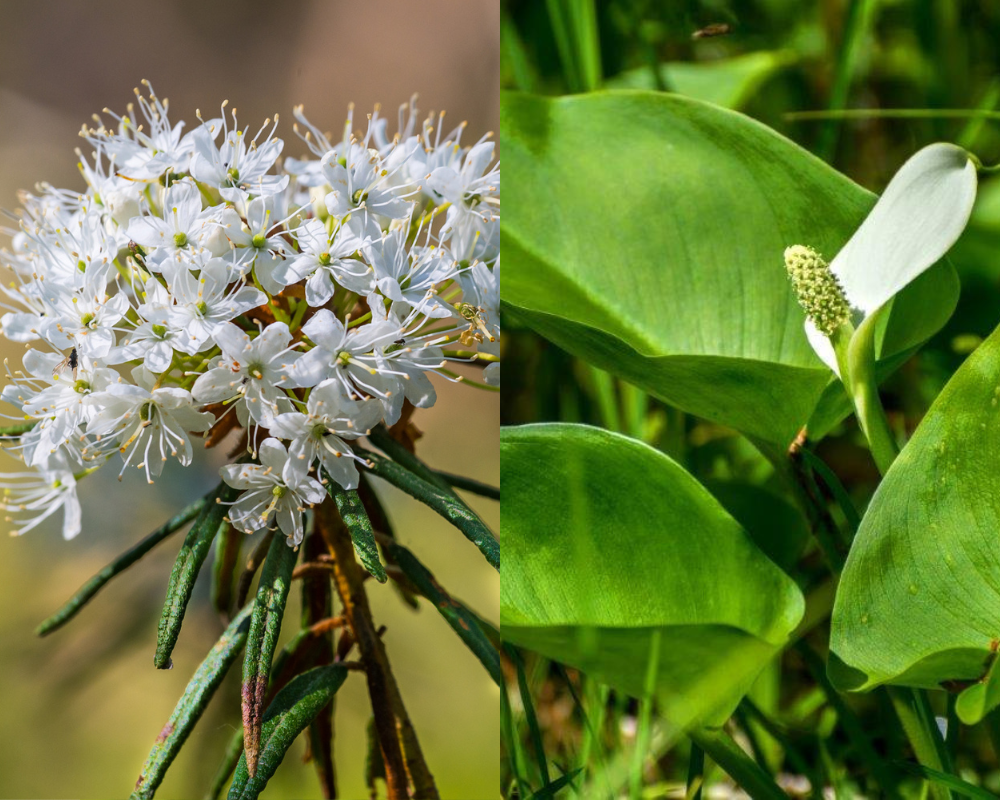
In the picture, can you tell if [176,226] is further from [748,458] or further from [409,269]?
[748,458]

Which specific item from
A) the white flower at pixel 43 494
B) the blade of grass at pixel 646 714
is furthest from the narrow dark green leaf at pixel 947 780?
the white flower at pixel 43 494

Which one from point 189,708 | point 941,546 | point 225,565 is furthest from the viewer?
point 225,565

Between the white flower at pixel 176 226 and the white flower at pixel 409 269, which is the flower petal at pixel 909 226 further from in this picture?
the white flower at pixel 176 226

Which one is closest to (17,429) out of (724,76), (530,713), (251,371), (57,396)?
(57,396)

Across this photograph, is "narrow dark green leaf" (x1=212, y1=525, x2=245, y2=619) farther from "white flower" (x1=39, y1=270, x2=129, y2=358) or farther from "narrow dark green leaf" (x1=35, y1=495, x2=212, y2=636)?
"white flower" (x1=39, y1=270, x2=129, y2=358)

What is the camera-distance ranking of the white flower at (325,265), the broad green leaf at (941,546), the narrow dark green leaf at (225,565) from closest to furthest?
the broad green leaf at (941,546) → the white flower at (325,265) → the narrow dark green leaf at (225,565)

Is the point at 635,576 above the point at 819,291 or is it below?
below

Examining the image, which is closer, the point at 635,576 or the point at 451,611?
the point at 635,576
